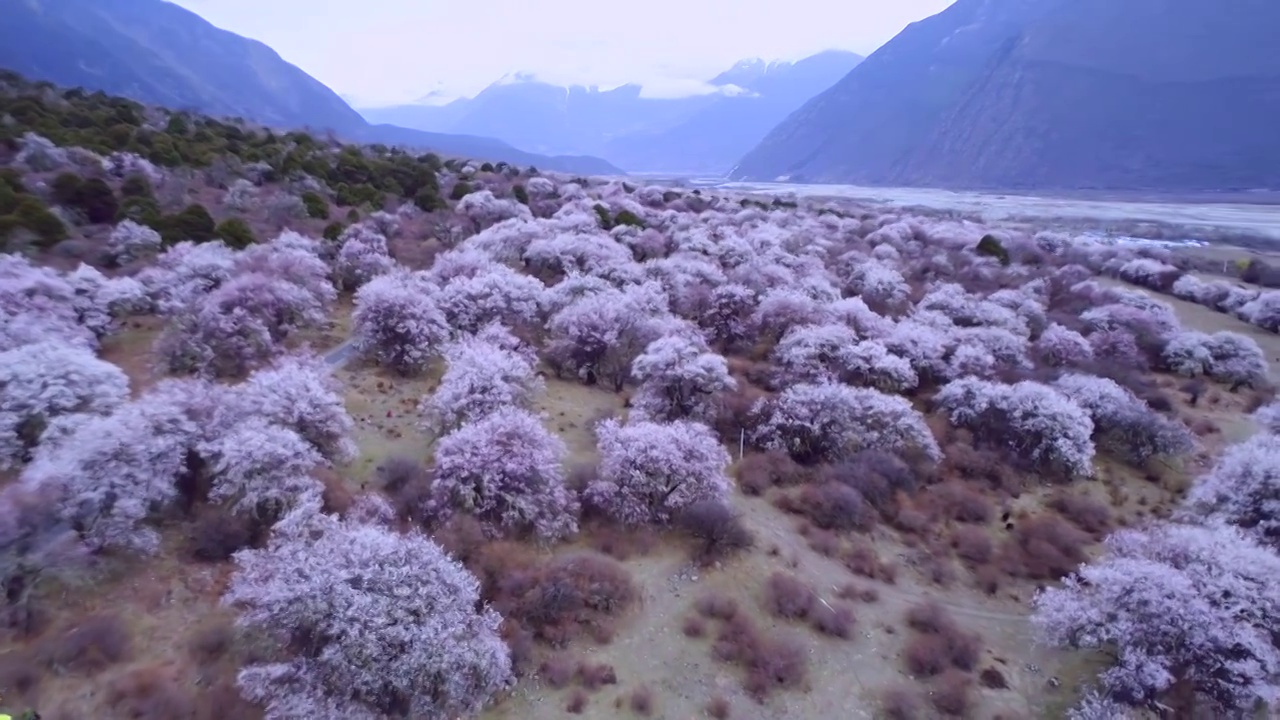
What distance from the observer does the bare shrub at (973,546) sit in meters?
14.2

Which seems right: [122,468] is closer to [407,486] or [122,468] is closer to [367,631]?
[407,486]

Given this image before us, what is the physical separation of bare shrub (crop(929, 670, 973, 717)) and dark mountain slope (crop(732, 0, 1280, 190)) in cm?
13710

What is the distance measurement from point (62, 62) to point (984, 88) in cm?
17612

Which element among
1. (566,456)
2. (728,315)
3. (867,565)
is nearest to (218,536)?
(566,456)

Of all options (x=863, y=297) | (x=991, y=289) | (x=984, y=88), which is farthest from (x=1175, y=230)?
(x=984, y=88)

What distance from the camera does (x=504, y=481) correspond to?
522 inches

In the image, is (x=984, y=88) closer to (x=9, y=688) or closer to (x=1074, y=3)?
(x=1074, y=3)

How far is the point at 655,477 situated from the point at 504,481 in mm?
3117

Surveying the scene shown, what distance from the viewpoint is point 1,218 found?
22766 millimetres

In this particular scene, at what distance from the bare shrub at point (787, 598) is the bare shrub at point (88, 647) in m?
10.0

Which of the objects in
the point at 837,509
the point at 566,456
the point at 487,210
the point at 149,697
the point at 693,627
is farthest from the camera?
the point at 487,210

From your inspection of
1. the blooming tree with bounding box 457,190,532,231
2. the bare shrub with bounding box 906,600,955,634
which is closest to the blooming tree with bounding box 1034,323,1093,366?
the bare shrub with bounding box 906,600,955,634

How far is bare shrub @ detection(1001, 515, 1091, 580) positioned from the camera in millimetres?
13836

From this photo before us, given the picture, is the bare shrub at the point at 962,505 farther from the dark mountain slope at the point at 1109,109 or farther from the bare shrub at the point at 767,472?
the dark mountain slope at the point at 1109,109
